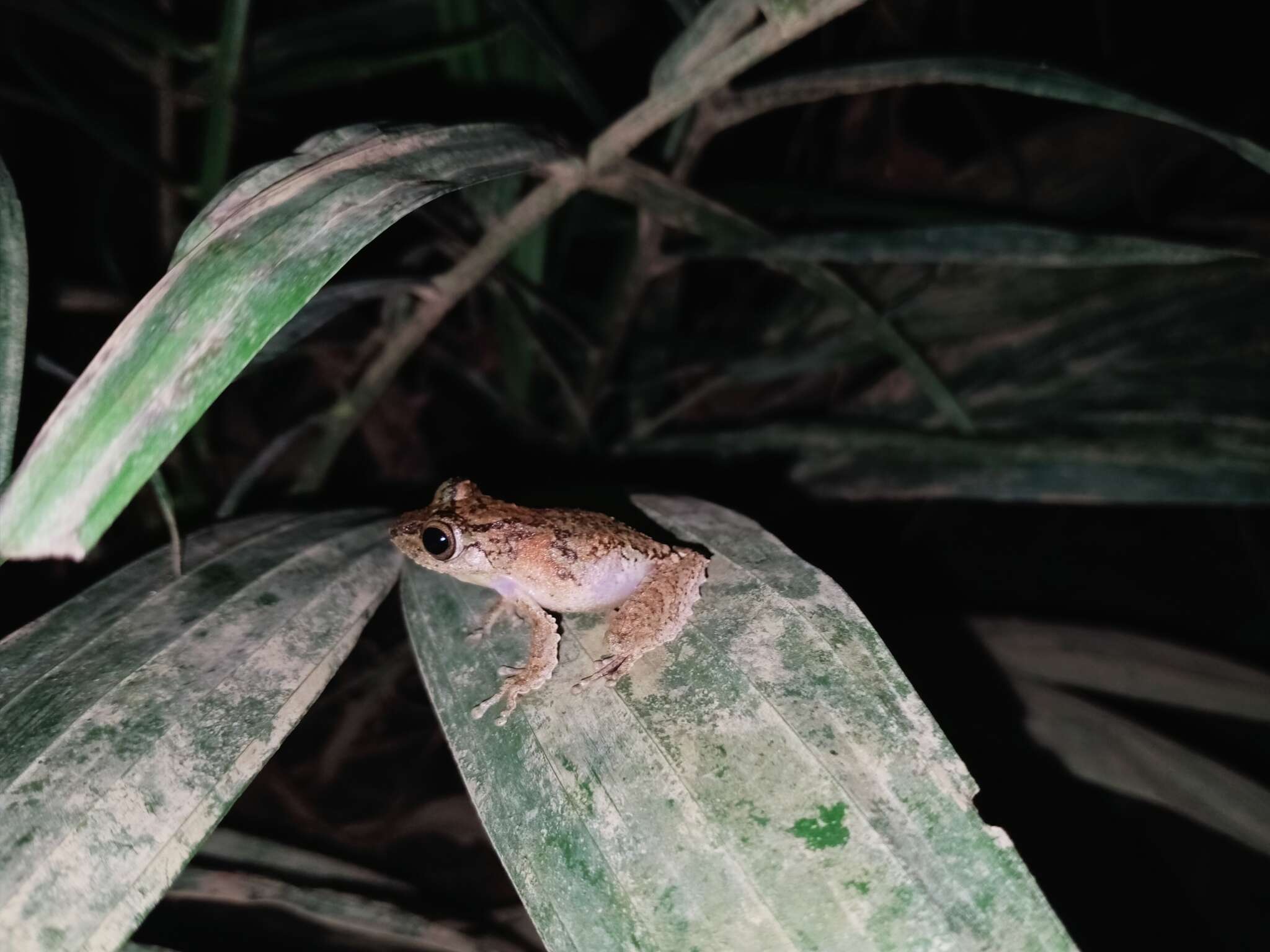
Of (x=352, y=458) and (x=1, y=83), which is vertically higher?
(x=1, y=83)

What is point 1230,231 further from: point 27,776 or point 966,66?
point 27,776

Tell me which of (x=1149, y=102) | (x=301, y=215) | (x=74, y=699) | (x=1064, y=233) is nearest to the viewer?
(x=301, y=215)

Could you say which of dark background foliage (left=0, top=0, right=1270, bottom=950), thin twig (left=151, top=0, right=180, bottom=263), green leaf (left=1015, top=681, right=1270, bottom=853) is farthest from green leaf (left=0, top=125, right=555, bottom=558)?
green leaf (left=1015, top=681, right=1270, bottom=853)

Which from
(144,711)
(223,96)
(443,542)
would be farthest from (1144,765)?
(223,96)

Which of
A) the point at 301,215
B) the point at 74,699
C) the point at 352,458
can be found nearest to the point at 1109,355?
the point at 301,215

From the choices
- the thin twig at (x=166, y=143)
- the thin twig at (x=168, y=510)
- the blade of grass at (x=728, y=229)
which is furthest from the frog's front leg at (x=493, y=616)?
the thin twig at (x=166, y=143)

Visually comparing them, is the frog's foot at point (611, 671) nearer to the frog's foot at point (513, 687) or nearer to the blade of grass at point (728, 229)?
the frog's foot at point (513, 687)
